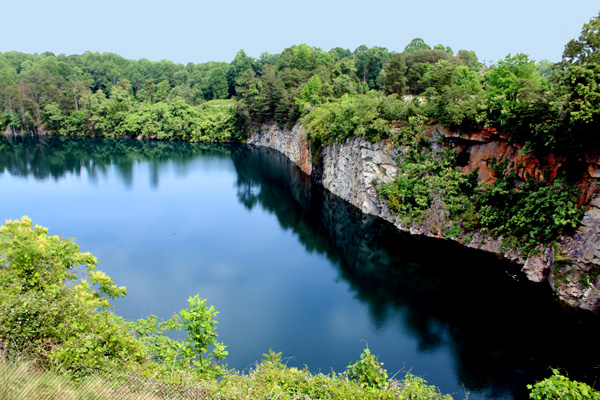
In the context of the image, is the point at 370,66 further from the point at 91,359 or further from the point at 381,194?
the point at 91,359

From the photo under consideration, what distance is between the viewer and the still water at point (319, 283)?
1506 centimetres

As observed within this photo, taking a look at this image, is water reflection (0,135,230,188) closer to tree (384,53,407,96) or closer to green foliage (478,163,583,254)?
tree (384,53,407,96)

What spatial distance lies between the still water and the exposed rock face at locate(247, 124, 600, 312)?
85 centimetres

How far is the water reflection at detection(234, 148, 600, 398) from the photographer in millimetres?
14602

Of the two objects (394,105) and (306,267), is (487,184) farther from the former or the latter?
(306,267)

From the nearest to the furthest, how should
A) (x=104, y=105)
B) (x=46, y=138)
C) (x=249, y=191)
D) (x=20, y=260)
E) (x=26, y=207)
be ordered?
(x=20, y=260)
(x=26, y=207)
(x=249, y=191)
(x=46, y=138)
(x=104, y=105)

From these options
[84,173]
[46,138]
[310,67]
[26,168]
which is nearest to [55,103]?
[46,138]

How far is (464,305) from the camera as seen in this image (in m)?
18.6

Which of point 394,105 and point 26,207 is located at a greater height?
point 394,105

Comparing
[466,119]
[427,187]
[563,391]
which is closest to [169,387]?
[563,391]

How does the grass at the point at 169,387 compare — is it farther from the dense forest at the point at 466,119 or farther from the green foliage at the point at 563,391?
the dense forest at the point at 466,119

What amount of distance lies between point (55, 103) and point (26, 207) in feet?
189

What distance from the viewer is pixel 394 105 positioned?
2986 centimetres

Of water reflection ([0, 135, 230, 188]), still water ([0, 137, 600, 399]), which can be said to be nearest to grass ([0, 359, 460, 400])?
still water ([0, 137, 600, 399])
